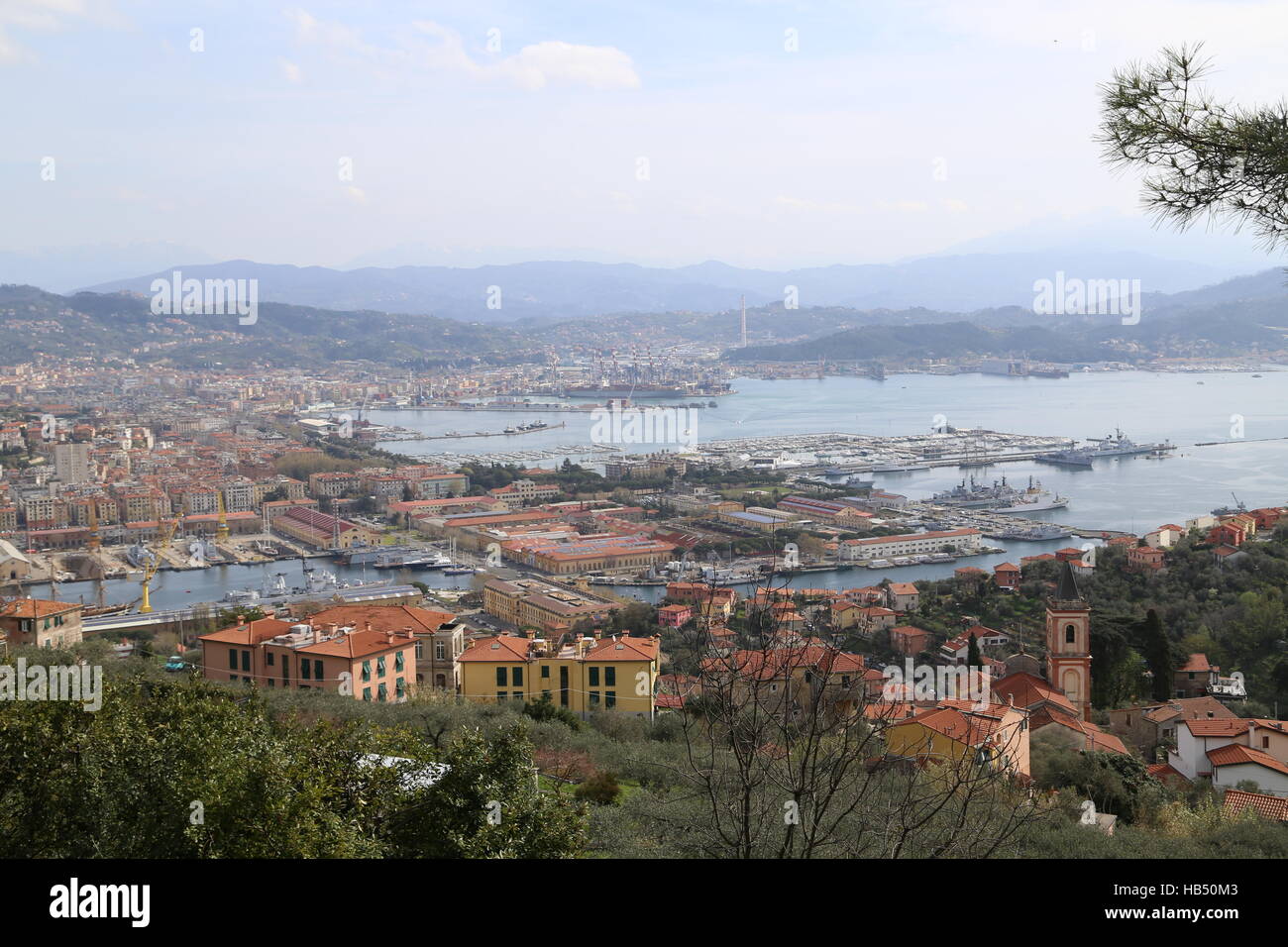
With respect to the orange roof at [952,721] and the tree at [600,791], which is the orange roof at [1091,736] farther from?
the tree at [600,791]

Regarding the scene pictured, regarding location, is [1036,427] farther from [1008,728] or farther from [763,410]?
[1008,728]

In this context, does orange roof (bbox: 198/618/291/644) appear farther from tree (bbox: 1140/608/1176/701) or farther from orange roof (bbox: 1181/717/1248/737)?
tree (bbox: 1140/608/1176/701)

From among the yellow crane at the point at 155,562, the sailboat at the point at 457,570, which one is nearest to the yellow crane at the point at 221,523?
the yellow crane at the point at 155,562

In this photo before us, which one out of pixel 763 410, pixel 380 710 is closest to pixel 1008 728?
pixel 380 710

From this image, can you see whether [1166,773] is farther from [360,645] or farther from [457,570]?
[457,570]

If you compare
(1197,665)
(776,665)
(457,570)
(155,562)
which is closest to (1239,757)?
(1197,665)
